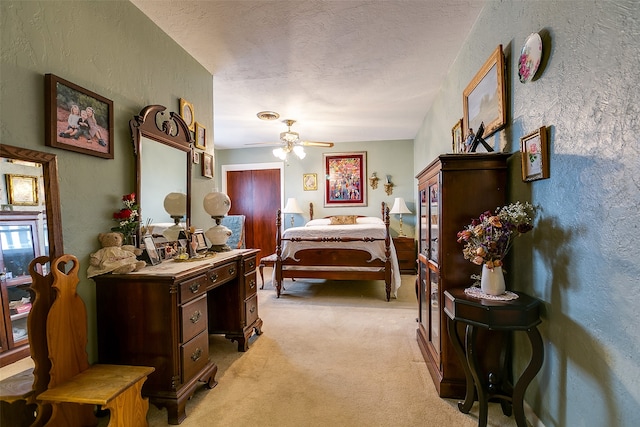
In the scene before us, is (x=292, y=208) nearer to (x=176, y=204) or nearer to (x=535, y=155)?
(x=176, y=204)

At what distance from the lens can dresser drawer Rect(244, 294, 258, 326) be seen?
2611mm

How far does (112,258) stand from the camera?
5.67ft

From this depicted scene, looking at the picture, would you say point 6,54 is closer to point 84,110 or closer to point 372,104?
point 84,110

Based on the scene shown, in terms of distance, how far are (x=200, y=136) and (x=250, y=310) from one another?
1712mm

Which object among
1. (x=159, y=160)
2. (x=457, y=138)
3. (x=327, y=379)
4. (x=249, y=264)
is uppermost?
(x=457, y=138)

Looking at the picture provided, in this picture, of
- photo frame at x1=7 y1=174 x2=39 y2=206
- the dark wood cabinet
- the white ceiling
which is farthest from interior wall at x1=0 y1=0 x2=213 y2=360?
the dark wood cabinet

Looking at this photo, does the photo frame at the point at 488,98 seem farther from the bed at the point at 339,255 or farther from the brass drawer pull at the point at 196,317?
the brass drawer pull at the point at 196,317

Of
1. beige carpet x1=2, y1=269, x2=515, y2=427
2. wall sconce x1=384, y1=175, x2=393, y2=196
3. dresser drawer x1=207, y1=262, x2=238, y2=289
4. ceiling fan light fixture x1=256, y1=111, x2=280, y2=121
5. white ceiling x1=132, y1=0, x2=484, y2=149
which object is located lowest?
beige carpet x1=2, y1=269, x2=515, y2=427

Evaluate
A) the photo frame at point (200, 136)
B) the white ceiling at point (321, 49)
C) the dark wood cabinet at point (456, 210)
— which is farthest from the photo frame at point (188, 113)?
the dark wood cabinet at point (456, 210)

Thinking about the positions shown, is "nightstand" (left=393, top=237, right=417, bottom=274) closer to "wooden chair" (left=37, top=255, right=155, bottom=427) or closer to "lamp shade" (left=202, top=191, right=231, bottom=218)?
"lamp shade" (left=202, top=191, right=231, bottom=218)

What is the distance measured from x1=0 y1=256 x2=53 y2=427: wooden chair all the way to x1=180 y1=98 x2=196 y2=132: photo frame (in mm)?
1576

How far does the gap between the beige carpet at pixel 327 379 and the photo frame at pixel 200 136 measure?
186 cm

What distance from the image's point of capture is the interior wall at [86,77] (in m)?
1.36

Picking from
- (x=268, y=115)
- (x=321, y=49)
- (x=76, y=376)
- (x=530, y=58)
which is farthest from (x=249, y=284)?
(x=268, y=115)
